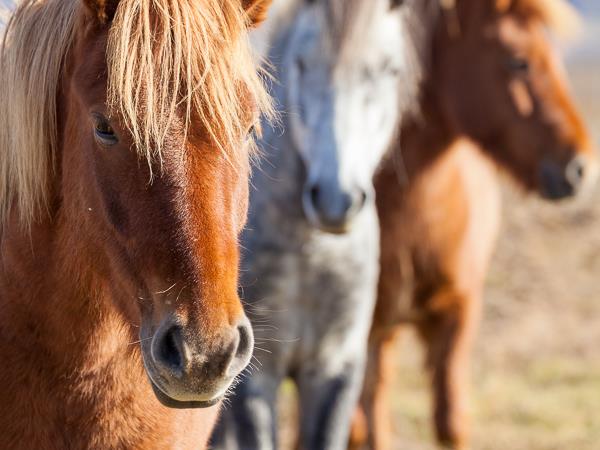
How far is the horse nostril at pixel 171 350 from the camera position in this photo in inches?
85.0

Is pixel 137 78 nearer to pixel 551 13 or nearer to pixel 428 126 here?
pixel 428 126

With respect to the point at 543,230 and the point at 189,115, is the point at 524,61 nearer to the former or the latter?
the point at 189,115

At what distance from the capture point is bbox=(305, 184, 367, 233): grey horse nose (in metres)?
3.74

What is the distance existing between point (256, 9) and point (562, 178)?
9.57ft

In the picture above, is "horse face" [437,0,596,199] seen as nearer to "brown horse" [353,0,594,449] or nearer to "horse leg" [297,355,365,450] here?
"brown horse" [353,0,594,449]

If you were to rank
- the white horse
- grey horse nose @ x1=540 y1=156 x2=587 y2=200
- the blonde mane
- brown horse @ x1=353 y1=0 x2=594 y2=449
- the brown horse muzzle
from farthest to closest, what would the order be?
brown horse @ x1=353 y1=0 x2=594 y2=449, grey horse nose @ x1=540 y1=156 x2=587 y2=200, the white horse, the blonde mane, the brown horse muzzle

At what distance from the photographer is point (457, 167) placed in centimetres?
573

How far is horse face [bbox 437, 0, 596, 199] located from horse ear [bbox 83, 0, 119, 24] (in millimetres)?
A: 3335

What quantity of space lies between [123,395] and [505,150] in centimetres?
342

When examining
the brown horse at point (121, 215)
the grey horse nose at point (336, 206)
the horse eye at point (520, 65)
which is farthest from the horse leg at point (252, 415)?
the horse eye at point (520, 65)

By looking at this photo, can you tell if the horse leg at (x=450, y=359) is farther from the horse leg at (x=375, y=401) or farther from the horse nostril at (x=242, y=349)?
the horse nostril at (x=242, y=349)

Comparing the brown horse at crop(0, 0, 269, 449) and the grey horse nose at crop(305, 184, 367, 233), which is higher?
the brown horse at crop(0, 0, 269, 449)

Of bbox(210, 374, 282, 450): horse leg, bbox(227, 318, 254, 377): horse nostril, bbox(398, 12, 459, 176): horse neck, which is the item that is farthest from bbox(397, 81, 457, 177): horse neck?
bbox(227, 318, 254, 377): horse nostril

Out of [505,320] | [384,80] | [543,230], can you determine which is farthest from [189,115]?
[543,230]
